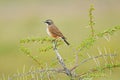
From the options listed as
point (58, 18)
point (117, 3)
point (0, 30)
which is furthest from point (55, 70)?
point (117, 3)

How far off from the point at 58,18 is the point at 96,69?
17.1 metres

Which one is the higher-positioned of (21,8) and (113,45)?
(21,8)

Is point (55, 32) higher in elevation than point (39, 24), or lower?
Answer: lower

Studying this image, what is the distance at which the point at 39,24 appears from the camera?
65.7ft

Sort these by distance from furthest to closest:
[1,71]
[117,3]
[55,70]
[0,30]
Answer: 1. [117,3]
2. [0,30]
3. [1,71]
4. [55,70]

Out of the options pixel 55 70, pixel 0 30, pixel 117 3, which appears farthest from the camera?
pixel 117 3

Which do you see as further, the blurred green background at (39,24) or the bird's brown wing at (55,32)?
the blurred green background at (39,24)

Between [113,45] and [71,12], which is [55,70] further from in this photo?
[71,12]

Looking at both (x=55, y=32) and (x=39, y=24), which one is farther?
(x=39, y=24)

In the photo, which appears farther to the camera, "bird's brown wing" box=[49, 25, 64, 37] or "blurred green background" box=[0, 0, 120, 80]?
"blurred green background" box=[0, 0, 120, 80]

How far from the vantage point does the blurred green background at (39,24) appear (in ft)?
48.5

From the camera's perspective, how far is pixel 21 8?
26969 millimetres

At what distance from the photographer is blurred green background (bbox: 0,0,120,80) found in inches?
582

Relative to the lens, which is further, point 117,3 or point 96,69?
point 117,3
